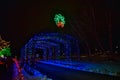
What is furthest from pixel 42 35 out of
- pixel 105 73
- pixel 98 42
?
pixel 105 73

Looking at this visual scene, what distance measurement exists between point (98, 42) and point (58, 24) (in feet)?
47.0

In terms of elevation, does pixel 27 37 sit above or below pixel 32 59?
above

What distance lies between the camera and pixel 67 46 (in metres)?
65.7

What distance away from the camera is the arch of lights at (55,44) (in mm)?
51500

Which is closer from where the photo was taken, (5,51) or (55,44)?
(55,44)

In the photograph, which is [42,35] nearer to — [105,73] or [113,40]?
[113,40]

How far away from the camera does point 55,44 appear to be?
7344 cm

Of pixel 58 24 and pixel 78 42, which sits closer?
pixel 58 24

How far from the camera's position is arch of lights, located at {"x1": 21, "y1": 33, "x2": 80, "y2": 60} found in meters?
51.5

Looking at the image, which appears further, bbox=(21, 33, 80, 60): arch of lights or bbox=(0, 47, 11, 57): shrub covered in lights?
bbox=(0, 47, 11, 57): shrub covered in lights

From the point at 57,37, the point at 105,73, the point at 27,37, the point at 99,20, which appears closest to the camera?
the point at 105,73

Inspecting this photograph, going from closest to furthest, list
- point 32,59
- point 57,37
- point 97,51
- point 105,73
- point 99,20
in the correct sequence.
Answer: point 105,73
point 32,59
point 99,20
point 57,37
point 97,51

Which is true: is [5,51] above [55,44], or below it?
above

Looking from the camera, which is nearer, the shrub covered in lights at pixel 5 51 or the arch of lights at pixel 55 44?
the arch of lights at pixel 55 44
